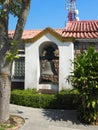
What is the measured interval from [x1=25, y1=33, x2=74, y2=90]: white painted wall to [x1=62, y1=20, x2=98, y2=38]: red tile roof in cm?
90

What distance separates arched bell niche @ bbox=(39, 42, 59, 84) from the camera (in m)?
15.7

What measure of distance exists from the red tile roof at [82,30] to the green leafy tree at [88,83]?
468cm

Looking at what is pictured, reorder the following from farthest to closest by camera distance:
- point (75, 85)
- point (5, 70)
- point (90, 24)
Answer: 1. point (90, 24)
2. point (75, 85)
3. point (5, 70)

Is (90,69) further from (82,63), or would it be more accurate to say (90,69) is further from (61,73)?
(61,73)

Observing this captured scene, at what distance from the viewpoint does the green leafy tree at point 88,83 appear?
1055 centimetres

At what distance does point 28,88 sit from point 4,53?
5.25 metres

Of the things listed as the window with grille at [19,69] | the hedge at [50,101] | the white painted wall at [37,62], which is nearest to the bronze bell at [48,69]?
the white painted wall at [37,62]

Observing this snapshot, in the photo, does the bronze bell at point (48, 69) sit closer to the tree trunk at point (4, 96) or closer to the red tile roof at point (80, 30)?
the red tile roof at point (80, 30)

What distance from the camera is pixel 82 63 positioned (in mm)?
10898

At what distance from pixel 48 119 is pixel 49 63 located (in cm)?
508

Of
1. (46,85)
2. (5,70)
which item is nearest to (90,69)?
(5,70)

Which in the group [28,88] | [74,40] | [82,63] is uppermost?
[74,40]

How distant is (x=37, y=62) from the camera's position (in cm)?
1546

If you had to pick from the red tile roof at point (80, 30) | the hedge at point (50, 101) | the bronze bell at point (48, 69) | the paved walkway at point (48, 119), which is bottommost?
the paved walkway at point (48, 119)
